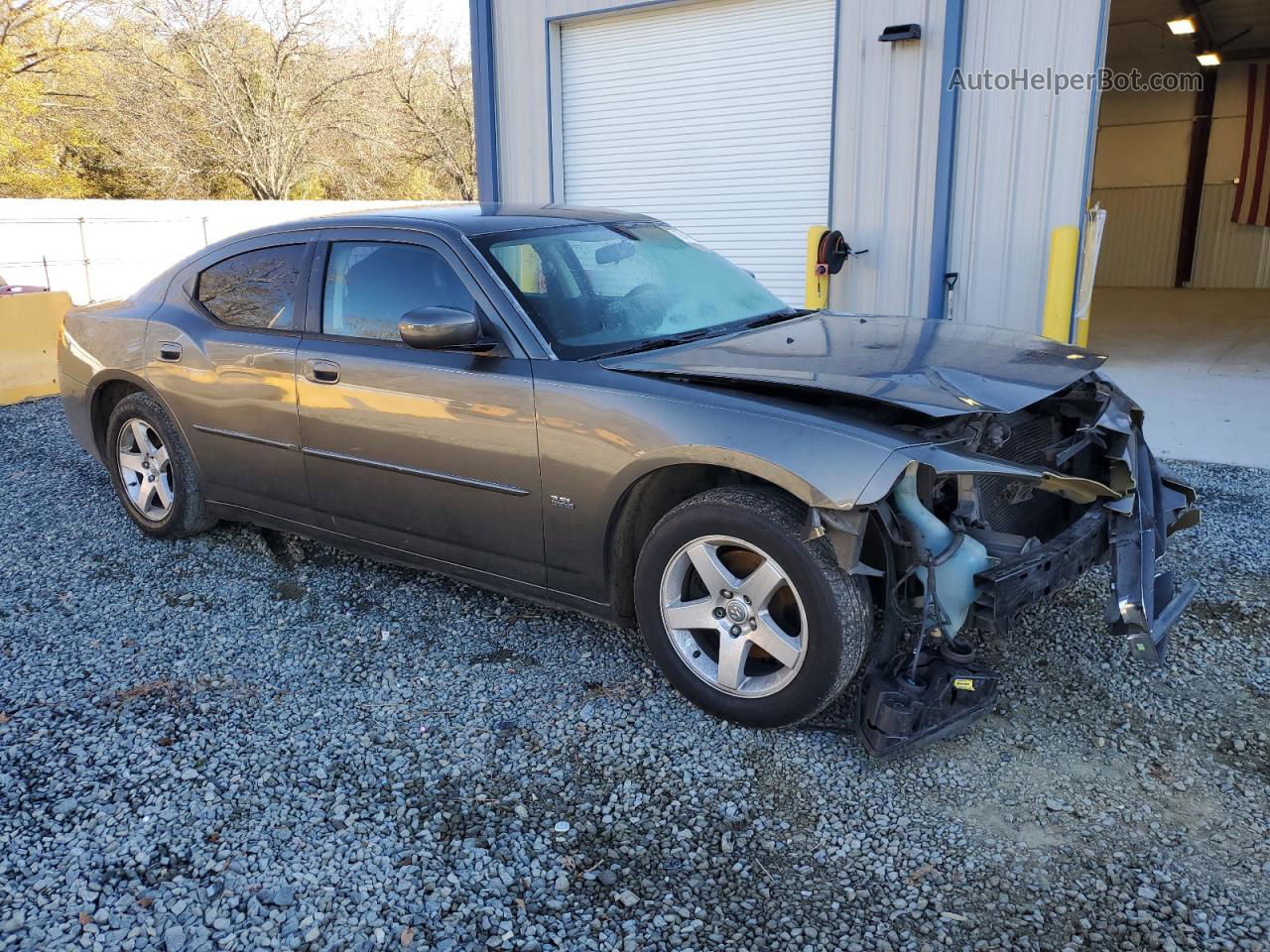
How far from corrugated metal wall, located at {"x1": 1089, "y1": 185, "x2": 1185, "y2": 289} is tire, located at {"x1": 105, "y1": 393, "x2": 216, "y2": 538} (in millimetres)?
21079

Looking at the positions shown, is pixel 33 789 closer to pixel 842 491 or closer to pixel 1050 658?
pixel 842 491

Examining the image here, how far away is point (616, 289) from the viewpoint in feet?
12.8

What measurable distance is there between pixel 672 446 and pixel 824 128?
6.70 metres

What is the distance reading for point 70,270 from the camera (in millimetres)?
18781

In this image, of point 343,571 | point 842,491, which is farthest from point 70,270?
point 842,491

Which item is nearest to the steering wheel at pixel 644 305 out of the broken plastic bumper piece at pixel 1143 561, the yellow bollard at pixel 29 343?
the broken plastic bumper piece at pixel 1143 561

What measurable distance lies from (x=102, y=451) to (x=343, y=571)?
1.69 metres

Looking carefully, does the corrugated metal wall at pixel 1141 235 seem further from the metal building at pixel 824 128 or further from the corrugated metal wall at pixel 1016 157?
the corrugated metal wall at pixel 1016 157

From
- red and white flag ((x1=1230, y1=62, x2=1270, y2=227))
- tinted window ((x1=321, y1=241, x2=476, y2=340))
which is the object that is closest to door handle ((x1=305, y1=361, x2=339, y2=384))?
tinted window ((x1=321, y1=241, x2=476, y2=340))

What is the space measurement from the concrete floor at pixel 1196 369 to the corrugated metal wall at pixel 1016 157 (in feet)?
4.67

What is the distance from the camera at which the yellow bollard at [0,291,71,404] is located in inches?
351

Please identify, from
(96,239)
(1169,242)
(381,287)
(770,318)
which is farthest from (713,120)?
(1169,242)

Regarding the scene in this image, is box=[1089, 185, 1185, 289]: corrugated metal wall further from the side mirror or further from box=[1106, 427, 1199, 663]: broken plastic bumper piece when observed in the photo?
the side mirror

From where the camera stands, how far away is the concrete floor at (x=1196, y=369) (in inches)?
265
